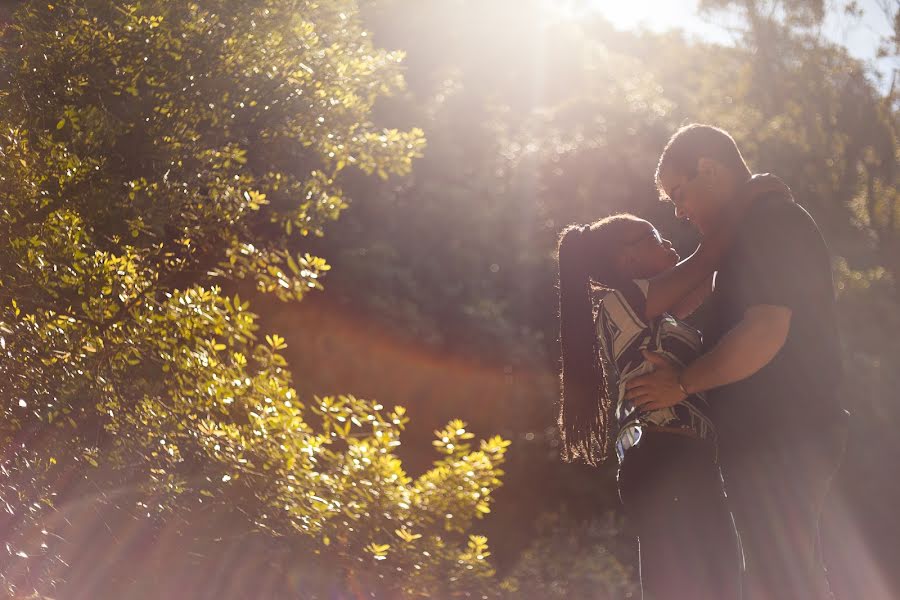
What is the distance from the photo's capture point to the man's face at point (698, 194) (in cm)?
229

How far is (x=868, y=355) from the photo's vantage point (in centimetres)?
1592

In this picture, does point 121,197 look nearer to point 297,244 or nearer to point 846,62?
point 297,244

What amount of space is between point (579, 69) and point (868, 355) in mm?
15096

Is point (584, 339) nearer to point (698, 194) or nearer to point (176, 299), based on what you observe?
point (698, 194)

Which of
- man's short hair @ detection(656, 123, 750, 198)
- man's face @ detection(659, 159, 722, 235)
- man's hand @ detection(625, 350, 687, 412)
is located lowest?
man's hand @ detection(625, 350, 687, 412)

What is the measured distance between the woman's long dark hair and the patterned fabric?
75 millimetres

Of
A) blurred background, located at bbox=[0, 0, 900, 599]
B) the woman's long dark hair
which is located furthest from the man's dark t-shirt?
blurred background, located at bbox=[0, 0, 900, 599]

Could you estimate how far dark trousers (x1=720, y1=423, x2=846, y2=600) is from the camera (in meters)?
2.05

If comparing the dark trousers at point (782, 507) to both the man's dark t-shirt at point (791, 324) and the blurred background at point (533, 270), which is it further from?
the blurred background at point (533, 270)

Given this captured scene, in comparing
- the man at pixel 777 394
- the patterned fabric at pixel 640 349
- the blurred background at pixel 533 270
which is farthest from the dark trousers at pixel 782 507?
the blurred background at pixel 533 270

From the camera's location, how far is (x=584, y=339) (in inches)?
94.7

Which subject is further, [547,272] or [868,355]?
[547,272]

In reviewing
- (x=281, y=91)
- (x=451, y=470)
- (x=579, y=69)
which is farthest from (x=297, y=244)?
(x=579, y=69)

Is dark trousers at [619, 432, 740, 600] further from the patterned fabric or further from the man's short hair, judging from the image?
the man's short hair
